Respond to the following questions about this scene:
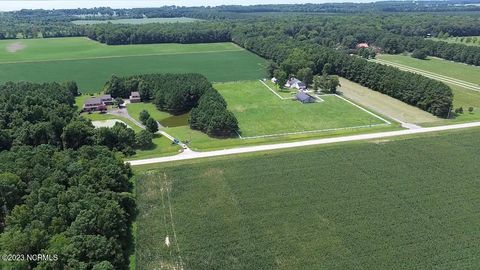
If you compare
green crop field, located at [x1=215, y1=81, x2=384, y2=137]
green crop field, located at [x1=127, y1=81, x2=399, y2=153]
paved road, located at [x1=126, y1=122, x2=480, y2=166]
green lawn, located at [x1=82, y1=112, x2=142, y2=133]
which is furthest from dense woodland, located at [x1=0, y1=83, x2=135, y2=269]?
green crop field, located at [x1=215, y1=81, x2=384, y2=137]

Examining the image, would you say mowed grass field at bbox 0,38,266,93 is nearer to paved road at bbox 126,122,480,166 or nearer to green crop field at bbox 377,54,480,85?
paved road at bbox 126,122,480,166

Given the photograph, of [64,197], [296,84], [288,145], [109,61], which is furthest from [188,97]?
[109,61]

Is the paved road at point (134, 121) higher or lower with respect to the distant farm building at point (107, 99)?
lower

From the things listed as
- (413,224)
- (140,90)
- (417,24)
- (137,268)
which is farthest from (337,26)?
(137,268)

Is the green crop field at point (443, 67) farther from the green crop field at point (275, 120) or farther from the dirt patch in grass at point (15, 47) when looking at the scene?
the dirt patch in grass at point (15, 47)

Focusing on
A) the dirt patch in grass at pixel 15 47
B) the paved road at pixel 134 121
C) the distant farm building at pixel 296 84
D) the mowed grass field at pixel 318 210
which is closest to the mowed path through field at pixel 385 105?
the distant farm building at pixel 296 84
